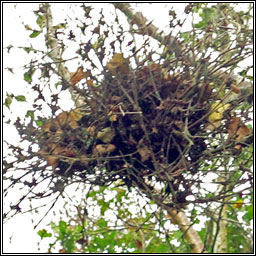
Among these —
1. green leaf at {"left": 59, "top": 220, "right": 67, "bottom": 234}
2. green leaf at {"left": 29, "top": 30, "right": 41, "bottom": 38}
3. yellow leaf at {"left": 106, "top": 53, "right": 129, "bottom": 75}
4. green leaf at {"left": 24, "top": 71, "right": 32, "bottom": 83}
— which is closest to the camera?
yellow leaf at {"left": 106, "top": 53, "right": 129, "bottom": 75}

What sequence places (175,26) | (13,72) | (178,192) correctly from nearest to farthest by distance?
(178,192) → (175,26) → (13,72)

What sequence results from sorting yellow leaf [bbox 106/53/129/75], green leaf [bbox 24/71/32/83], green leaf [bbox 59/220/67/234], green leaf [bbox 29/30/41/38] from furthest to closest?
1. green leaf [bbox 59/220/67/234]
2. green leaf [bbox 29/30/41/38]
3. green leaf [bbox 24/71/32/83]
4. yellow leaf [bbox 106/53/129/75]

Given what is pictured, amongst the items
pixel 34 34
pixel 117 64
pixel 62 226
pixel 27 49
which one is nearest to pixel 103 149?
pixel 117 64

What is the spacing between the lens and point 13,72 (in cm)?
174

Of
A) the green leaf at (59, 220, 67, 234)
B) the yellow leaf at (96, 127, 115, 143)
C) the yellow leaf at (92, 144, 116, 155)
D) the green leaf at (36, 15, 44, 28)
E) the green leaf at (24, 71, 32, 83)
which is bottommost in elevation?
the yellow leaf at (92, 144, 116, 155)

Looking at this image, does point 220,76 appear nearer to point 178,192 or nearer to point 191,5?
point 191,5

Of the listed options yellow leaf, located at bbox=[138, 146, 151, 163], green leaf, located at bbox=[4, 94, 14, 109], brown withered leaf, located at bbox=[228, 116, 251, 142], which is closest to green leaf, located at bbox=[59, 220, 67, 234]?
green leaf, located at bbox=[4, 94, 14, 109]

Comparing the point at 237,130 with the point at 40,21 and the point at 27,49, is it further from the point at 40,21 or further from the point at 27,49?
the point at 40,21

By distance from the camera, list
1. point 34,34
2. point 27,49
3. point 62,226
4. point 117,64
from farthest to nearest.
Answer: point 62,226 → point 34,34 → point 27,49 → point 117,64

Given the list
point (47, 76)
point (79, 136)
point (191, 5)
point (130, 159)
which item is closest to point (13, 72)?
point (47, 76)

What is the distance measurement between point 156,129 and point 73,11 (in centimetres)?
52

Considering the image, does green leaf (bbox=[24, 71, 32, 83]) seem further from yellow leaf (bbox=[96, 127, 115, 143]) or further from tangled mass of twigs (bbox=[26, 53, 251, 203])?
yellow leaf (bbox=[96, 127, 115, 143])

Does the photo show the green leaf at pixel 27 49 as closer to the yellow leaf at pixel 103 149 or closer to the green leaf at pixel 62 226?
the yellow leaf at pixel 103 149

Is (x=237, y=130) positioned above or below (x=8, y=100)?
below
